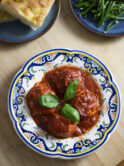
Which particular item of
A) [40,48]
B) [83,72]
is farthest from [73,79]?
[40,48]

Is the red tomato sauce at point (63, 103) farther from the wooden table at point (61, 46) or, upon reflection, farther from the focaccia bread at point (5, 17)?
the focaccia bread at point (5, 17)

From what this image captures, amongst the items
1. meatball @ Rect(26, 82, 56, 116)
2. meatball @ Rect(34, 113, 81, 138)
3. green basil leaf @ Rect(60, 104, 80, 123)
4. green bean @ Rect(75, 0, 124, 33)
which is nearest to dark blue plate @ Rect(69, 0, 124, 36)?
green bean @ Rect(75, 0, 124, 33)

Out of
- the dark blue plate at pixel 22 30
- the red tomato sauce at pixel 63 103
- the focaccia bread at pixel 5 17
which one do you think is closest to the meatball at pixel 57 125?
the red tomato sauce at pixel 63 103

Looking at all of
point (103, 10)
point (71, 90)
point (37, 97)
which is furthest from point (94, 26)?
point (37, 97)

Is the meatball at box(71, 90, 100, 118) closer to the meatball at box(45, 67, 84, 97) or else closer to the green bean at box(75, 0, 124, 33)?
the meatball at box(45, 67, 84, 97)

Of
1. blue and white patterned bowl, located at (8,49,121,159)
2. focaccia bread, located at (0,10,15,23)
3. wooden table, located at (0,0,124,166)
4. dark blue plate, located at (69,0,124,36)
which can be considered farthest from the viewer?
dark blue plate, located at (69,0,124,36)
